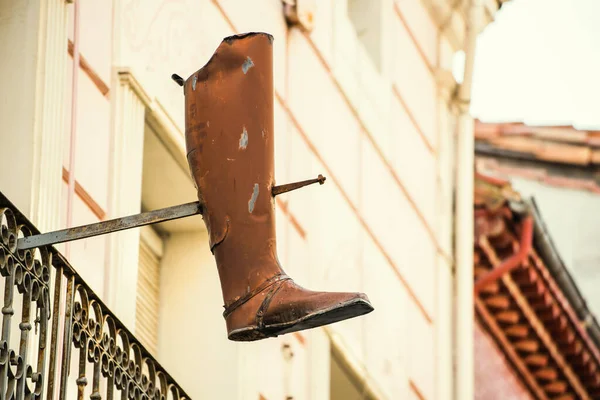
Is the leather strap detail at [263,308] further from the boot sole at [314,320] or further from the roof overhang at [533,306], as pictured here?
the roof overhang at [533,306]

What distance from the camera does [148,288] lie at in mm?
12367

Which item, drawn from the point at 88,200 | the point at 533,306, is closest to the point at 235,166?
the point at 88,200

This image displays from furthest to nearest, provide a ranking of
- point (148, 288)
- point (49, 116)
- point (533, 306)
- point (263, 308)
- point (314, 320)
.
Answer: point (533, 306)
point (148, 288)
point (49, 116)
point (263, 308)
point (314, 320)

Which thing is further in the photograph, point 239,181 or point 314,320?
point 239,181

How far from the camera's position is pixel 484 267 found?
20.2 m

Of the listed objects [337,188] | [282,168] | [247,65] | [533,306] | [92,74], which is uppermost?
[533,306]

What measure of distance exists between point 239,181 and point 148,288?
4.06 meters

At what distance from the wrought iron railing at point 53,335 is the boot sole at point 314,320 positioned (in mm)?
771

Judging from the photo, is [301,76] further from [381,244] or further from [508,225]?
[508,225]

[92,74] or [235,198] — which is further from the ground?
[92,74]

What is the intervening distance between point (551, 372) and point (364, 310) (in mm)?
14335

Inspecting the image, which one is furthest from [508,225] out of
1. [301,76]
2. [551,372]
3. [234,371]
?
[234,371]

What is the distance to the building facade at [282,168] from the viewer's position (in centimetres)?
1023

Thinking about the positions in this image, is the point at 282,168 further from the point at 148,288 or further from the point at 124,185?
the point at 124,185
